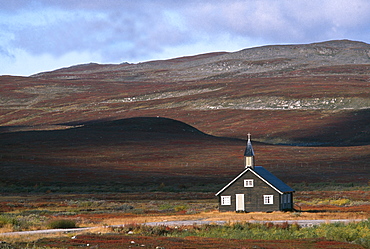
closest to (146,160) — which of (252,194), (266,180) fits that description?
(252,194)

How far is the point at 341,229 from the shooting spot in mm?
28500

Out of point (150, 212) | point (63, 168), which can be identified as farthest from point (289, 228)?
point (63, 168)

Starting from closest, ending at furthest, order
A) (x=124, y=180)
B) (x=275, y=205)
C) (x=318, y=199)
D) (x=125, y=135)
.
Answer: (x=275, y=205)
(x=318, y=199)
(x=124, y=180)
(x=125, y=135)

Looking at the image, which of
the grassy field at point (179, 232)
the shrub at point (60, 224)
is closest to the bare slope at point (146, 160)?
the grassy field at point (179, 232)

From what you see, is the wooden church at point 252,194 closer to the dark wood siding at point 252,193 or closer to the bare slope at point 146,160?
the dark wood siding at point 252,193

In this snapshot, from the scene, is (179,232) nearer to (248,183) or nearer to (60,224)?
(60,224)

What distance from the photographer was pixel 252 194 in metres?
49.8

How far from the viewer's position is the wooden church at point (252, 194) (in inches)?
1944

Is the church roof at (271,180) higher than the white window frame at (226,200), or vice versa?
the church roof at (271,180)

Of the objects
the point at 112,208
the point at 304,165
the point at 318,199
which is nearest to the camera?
the point at 112,208

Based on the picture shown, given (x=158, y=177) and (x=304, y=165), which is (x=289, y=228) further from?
(x=304, y=165)

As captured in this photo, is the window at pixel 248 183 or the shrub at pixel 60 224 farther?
the window at pixel 248 183

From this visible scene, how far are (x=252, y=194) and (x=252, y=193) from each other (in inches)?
3.5

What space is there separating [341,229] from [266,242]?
5.50m
